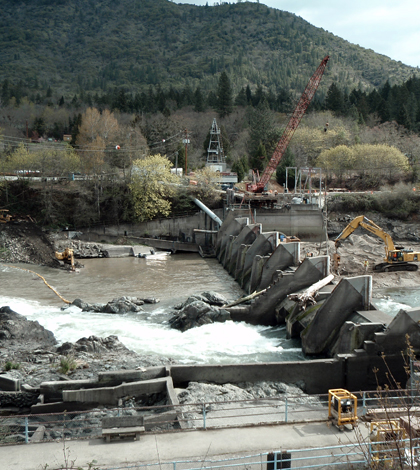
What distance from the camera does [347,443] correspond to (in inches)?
436

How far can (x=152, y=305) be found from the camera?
1185 inches

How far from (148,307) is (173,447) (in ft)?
62.2

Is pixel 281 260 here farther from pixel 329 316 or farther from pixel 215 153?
pixel 215 153

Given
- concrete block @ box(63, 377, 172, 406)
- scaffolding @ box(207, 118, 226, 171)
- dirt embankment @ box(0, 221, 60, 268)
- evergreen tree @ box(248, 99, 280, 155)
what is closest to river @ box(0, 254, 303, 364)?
dirt embankment @ box(0, 221, 60, 268)

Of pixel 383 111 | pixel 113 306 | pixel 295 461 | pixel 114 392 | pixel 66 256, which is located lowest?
pixel 113 306

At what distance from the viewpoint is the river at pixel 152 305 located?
72.7 ft

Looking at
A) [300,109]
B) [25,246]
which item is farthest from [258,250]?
[300,109]

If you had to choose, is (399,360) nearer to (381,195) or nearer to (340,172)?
(381,195)

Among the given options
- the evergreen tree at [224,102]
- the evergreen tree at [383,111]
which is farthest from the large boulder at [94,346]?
the evergreen tree at [224,102]

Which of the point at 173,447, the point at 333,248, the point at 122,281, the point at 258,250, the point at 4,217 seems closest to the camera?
the point at 173,447

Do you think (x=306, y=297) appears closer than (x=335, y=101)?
Yes

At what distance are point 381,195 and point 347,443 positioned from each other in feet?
158

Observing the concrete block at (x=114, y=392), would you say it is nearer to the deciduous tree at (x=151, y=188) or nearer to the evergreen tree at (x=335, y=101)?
the deciduous tree at (x=151, y=188)

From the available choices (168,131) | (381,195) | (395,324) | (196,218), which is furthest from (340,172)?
(395,324)
